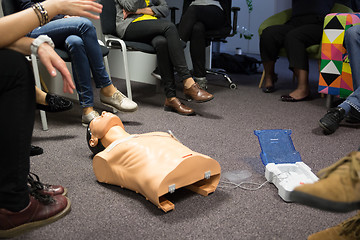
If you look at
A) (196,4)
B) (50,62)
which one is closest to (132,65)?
Answer: (196,4)

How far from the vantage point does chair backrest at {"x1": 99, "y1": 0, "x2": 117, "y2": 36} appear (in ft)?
7.79

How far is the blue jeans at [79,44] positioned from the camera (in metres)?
1.86

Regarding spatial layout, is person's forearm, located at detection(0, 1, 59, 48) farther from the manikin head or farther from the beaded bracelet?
the manikin head

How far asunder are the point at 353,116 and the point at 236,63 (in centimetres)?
199

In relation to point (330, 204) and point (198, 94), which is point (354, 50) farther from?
point (330, 204)

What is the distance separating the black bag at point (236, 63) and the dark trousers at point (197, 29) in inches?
45.8

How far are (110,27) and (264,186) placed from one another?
167 cm

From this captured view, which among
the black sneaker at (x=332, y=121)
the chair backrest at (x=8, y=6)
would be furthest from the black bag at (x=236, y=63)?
the chair backrest at (x=8, y=6)

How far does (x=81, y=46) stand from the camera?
6.13ft

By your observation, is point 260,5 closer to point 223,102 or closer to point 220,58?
point 220,58

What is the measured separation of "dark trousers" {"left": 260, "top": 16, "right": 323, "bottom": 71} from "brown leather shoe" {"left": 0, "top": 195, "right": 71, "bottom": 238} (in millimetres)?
2041

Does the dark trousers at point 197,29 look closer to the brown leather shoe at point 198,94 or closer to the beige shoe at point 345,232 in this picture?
the brown leather shoe at point 198,94

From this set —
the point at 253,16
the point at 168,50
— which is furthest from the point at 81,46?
the point at 253,16

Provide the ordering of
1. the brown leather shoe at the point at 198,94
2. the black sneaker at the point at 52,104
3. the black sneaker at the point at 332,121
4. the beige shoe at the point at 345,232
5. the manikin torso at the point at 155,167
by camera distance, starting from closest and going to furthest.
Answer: the beige shoe at the point at 345,232, the manikin torso at the point at 155,167, the black sneaker at the point at 52,104, the black sneaker at the point at 332,121, the brown leather shoe at the point at 198,94
